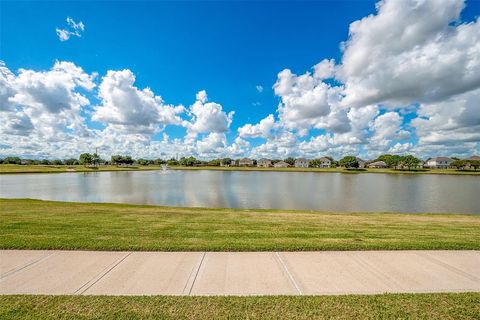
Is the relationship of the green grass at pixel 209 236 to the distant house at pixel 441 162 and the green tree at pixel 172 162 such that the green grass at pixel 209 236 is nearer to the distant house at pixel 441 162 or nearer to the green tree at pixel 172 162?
the distant house at pixel 441 162

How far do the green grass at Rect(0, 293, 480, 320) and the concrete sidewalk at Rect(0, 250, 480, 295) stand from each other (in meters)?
0.30

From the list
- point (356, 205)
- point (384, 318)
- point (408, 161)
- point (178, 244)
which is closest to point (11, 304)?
point (178, 244)

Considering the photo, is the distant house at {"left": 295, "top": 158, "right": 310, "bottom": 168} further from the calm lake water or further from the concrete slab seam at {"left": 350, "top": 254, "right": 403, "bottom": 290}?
the concrete slab seam at {"left": 350, "top": 254, "right": 403, "bottom": 290}

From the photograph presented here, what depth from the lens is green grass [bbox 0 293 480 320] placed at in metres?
3.49

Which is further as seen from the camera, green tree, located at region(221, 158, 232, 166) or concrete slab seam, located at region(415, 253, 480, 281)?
green tree, located at region(221, 158, 232, 166)

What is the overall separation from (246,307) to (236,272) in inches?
50.4

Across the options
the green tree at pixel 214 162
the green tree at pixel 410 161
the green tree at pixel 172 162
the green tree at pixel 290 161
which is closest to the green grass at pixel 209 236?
the green tree at pixel 410 161

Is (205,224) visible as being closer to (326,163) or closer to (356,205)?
(356,205)

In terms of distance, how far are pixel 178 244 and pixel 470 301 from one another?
5971 millimetres

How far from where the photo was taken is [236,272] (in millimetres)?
4973

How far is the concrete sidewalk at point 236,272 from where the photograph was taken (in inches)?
170

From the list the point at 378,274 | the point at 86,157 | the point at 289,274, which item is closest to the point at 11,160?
the point at 86,157

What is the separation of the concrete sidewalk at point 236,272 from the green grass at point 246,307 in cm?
30

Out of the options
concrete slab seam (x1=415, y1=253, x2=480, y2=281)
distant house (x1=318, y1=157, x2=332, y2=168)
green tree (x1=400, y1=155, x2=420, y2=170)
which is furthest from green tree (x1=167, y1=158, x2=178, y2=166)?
concrete slab seam (x1=415, y1=253, x2=480, y2=281)
